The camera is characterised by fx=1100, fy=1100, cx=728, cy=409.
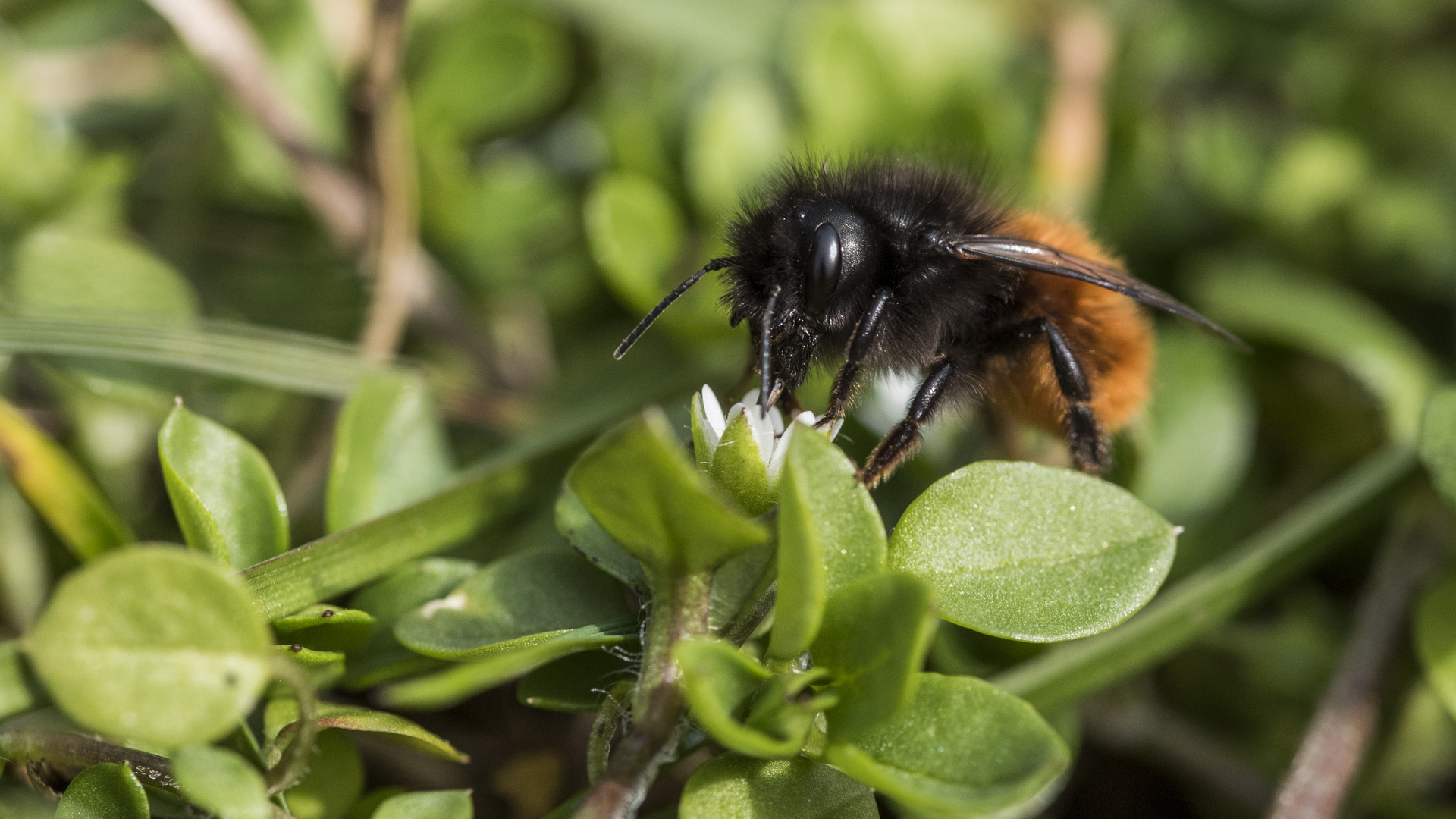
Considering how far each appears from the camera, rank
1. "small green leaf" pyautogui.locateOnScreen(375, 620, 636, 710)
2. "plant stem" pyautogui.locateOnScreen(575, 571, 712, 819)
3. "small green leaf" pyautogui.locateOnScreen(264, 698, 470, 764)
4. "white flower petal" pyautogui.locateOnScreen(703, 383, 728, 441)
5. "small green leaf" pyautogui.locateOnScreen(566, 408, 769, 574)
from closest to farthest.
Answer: "small green leaf" pyautogui.locateOnScreen(375, 620, 636, 710), "small green leaf" pyautogui.locateOnScreen(566, 408, 769, 574), "plant stem" pyautogui.locateOnScreen(575, 571, 712, 819), "small green leaf" pyautogui.locateOnScreen(264, 698, 470, 764), "white flower petal" pyautogui.locateOnScreen(703, 383, 728, 441)

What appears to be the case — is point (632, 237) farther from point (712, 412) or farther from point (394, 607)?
point (394, 607)

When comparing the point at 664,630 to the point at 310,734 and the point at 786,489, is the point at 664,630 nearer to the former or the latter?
the point at 786,489

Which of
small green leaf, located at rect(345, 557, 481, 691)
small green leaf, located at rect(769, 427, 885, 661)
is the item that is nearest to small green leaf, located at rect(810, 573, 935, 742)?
small green leaf, located at rect(769, 427, 885, 661)

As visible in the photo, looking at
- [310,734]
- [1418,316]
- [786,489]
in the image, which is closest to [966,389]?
[786,489]

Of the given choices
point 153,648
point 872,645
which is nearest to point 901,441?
point 872,645

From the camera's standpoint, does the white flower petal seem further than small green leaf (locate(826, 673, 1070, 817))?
Yes

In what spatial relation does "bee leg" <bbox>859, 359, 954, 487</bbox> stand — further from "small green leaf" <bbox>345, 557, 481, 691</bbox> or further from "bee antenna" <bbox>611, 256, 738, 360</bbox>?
"small green leaf" <bbox>345, 557, 481, 691</bbox>
